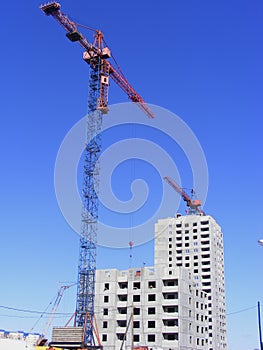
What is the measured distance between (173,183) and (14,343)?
11480 cm

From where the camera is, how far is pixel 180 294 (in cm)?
7781

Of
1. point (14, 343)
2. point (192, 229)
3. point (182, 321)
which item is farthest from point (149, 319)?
point (192, 229)

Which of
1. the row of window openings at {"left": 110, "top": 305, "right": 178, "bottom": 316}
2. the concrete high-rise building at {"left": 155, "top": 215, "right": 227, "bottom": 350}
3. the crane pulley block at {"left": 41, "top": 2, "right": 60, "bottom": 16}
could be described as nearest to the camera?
the crane pulley block at {"left": 41, "top": 2, "right": 60, "bottom": 16}

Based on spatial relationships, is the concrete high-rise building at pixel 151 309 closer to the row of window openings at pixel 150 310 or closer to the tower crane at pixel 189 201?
the row of window openings at pixel 150 310

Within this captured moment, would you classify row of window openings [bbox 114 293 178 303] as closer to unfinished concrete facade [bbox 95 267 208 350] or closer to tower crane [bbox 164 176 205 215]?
unfinished concrete facade [bbox 95 267 208 350]

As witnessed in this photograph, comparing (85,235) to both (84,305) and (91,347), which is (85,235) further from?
(91,347)

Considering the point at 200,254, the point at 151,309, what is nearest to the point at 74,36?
the point at 151,309

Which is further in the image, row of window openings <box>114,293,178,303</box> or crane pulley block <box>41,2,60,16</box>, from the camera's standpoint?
row of window openings <box>114,293,178,303</box>

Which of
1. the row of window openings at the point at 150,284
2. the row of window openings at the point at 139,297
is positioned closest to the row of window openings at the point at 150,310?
the row of window openings at the point at 139,297

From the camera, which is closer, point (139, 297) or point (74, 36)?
point (74, 36)

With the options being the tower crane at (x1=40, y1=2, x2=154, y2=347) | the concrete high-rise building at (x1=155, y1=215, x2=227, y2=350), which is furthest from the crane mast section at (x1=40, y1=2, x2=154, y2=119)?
the concrete high-rise building at (x1=155, y1=215, x2=227, y2=350)

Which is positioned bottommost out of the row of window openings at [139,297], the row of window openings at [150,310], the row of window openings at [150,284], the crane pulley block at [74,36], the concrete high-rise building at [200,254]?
the row of window openings at [150,310]

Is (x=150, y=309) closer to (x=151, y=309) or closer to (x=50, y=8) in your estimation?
(x=151, y=309)

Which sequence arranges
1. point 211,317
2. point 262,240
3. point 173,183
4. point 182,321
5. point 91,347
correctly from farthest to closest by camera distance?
point 173,183
point 211,317
point 182,321
point 91,347
point 262,240
